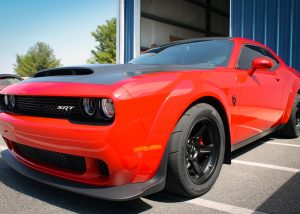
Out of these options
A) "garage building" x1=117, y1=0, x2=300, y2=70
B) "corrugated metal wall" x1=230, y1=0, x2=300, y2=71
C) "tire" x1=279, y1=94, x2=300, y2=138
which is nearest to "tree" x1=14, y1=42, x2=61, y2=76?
"garage building" x1=117, y1=0, x2=300, y2=70

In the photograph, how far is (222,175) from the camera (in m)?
2.93

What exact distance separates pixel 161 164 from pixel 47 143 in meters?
0.74

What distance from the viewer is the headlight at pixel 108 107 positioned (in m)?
1.96

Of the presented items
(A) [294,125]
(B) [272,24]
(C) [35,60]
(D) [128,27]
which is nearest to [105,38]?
(C) [35,60]

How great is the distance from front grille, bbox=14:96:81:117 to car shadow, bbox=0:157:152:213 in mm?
598

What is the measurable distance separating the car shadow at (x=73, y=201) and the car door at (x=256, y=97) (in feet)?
4.16

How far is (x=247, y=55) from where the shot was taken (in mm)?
3535

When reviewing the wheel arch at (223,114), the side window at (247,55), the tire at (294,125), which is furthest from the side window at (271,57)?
the wheel arch at (223,114)

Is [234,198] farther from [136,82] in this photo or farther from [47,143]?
[47,143]

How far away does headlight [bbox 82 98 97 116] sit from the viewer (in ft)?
6.64

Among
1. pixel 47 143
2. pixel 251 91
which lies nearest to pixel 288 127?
pixel 251 91

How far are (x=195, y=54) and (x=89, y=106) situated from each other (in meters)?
1.65

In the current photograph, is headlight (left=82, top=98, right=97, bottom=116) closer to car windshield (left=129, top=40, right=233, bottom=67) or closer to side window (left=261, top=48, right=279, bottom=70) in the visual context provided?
car windshield (left=129, top=40, right=233, bottom=67)

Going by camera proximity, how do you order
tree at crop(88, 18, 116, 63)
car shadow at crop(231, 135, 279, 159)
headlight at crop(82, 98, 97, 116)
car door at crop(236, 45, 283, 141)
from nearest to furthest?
headlight at crop(82, 98, 97, 116), car door at crop(236, 45, 283, 141), car shadow at crop(231, 135, 279, 159), tree at crop(88, 18, 116, 63)
